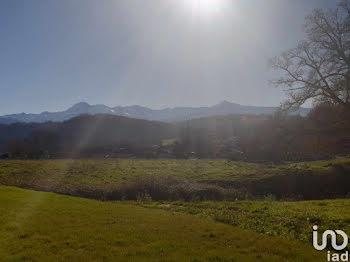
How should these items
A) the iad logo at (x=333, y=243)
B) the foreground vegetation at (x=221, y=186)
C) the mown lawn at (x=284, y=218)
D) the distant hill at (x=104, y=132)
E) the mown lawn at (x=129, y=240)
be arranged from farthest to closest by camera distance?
1. the distant hill at (x=104, y=132)
2. the foreground vegetation at (x=221, y=186)
3. the mown lawn at (x=284, y=218)
4. the mown lawn at (x=129, y=240)
5. the iad logo at (x=333, y=243)

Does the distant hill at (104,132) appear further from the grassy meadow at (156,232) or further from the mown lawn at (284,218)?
the mown lawn at (284,218)

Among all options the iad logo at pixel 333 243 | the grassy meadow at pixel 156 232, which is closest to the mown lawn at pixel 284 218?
the grassy meadow at pixel 156 232

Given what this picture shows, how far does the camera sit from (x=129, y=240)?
1220 cm

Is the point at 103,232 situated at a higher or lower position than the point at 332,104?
lower

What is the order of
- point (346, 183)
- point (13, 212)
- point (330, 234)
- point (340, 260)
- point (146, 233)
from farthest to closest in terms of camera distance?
1. point (346, 183)
2. point (13, 212)
3. point (146, 233)
4. point (330, 234)
5. point (340, 260)

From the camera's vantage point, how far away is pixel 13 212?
61.8ft

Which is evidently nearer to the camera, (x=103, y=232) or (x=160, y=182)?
(x=103, y=232)

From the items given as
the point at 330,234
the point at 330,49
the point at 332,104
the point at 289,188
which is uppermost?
the point at 330,49

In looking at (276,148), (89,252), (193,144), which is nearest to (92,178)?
(89,252)

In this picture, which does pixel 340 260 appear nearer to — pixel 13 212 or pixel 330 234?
pixel 330 234

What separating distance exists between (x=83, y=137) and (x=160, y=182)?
156 metres

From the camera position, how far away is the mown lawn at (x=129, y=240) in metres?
10.2

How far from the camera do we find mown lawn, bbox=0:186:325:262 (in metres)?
10.2

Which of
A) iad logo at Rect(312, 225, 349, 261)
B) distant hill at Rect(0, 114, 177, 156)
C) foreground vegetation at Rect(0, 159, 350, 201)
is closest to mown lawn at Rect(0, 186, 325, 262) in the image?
iad logo at Rect(312, 225, 349, 261)
